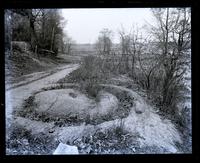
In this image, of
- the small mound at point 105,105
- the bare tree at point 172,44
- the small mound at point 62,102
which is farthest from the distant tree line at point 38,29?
the bare tree at point 172,44

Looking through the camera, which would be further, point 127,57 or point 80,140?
point 127,57

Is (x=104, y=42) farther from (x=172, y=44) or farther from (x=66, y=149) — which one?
(x=66, y=149)

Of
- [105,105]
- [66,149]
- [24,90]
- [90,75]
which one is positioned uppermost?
[90,75]

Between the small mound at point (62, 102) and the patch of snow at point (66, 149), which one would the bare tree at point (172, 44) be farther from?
the patch of snow at point (66, 149)

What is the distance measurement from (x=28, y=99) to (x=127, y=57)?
0.83m

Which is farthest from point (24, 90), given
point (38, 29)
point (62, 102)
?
point (38, 29)

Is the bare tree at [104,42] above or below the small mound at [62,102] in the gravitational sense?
above

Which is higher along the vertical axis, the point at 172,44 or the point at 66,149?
Answer: the point at 172,44

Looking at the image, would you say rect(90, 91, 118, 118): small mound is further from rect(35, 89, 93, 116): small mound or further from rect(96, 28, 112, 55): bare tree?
rect(96, 28, 112, 55): bare tree

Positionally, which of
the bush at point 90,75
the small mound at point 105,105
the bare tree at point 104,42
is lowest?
the small mound at point 105,105
